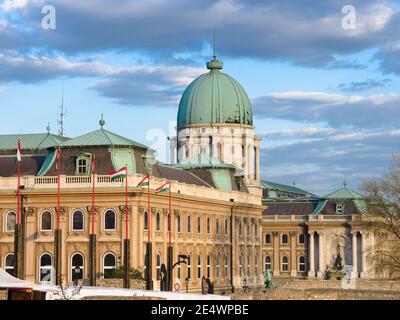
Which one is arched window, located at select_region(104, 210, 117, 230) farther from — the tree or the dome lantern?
the dome lantern

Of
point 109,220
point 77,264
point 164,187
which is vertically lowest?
point 77,264

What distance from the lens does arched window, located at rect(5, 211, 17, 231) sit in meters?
106

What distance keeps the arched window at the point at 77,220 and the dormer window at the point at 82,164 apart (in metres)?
3.48

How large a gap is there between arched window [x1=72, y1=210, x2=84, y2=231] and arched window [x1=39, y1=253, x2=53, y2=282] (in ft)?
11.0

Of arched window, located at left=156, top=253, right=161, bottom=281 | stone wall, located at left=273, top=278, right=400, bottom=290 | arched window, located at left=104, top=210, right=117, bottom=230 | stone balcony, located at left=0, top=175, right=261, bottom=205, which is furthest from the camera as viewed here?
arched window, located at left=156, top=253, right=161, bottom=281

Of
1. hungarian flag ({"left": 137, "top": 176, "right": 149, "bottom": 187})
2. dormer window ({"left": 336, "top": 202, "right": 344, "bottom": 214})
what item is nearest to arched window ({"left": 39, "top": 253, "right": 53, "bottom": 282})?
hungarian flag ({"left": 137, "top": 176, "right": 149, "bottom": 187})

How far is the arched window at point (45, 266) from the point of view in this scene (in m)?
103

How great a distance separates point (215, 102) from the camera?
167 metres

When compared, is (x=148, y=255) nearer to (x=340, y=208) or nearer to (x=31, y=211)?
(x=31, y=211)

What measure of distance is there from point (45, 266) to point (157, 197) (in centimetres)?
1161

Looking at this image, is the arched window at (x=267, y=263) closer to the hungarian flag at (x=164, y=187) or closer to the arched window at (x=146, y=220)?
the hungarian flag at (x=164, y=187)

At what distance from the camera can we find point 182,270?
371ft

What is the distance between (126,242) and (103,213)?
13575 mm
